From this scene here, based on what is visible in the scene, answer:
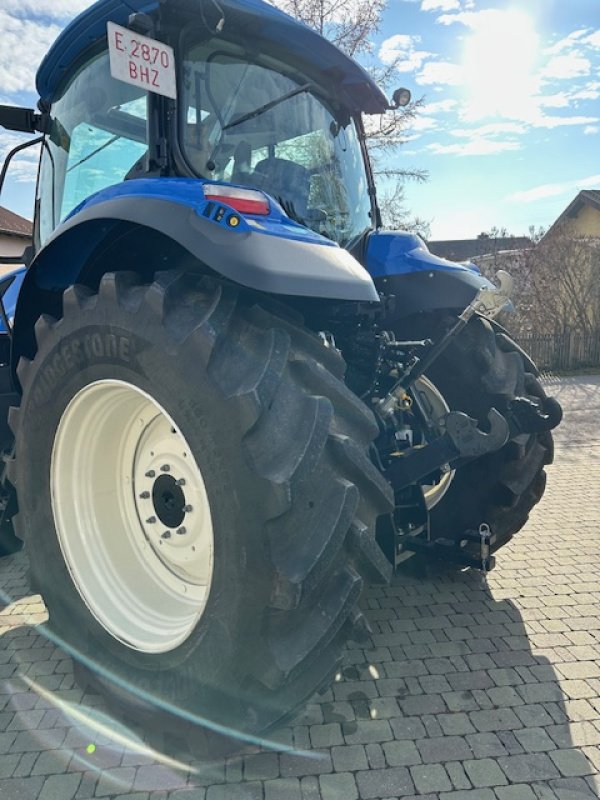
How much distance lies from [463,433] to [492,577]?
4.74 ft

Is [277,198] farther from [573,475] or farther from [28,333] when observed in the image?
[573,475]

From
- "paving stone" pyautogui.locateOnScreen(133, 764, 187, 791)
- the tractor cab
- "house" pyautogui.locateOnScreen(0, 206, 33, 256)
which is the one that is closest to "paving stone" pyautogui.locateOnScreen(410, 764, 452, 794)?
"paving stone" pyautogui.locateOnScreen(133, 764, 187, 791)

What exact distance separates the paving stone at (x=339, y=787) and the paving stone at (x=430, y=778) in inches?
8.1

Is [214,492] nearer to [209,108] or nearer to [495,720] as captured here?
[495,720]

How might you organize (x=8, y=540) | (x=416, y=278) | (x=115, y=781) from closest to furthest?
(x=115, y=781), (x=416, y=278), (x=8, y=540)

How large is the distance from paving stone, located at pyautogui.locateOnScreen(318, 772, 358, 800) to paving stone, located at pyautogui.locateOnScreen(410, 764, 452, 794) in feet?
0.67

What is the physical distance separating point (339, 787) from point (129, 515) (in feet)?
4.27

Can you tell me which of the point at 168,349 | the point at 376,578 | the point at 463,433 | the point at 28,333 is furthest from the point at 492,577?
the point at 28,333

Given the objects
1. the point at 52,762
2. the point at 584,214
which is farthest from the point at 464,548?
the point at 584,214

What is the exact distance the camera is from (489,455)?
10.5ft

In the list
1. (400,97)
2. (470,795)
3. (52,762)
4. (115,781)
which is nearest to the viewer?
(470,795)

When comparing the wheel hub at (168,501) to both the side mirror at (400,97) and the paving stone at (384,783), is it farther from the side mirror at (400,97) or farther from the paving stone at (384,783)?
the side mirror at (400,97)

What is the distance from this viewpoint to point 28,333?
2.82 m

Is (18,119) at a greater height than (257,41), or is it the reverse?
(257,41)
